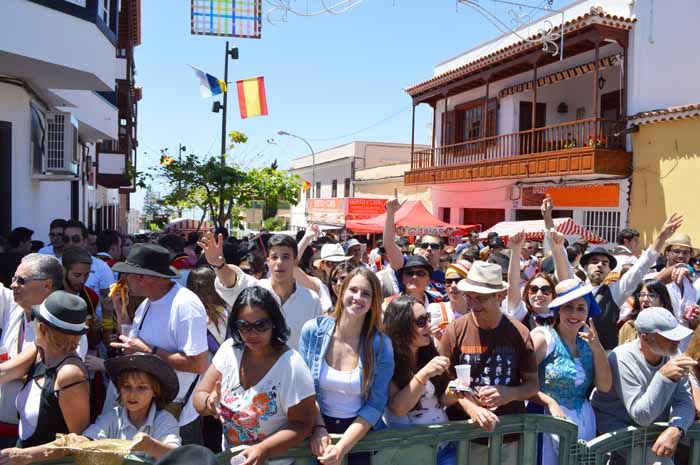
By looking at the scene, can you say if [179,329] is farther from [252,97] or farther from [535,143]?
[535,143]

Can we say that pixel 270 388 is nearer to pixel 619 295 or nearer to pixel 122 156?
pixel 619 295

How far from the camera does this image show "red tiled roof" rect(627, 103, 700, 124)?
13.3 metres

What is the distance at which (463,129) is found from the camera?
23.4 m

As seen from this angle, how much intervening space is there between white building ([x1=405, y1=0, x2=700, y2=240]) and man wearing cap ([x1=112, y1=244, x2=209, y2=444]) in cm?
1132

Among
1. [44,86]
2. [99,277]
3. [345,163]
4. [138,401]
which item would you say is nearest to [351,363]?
[138,401]

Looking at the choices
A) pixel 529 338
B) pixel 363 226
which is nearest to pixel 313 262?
pixel 529 338

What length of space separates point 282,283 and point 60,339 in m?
1.76

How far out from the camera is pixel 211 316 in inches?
166

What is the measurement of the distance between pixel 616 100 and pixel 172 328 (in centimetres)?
1687

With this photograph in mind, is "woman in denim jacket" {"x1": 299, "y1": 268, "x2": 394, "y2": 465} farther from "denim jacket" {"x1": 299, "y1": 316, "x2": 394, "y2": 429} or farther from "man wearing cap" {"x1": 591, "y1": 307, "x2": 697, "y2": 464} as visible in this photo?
"man wearing cap" {"x1": 591, "y1": 307, "x2": 697, "y2": 464}

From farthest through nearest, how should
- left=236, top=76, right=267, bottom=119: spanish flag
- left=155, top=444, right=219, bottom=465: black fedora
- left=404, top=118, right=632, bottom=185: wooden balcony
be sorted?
left=236, top=76, right=267, bottom=119: spanish flag < left=404, top=118, right=632, bottom=185: wooden balcony < left=155, top=444, right=219, bottom=465: black fedora

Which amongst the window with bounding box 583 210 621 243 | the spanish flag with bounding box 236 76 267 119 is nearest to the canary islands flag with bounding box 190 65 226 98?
the spanish flag with bounding box 236 76 267 119

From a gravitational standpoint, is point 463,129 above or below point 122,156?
above

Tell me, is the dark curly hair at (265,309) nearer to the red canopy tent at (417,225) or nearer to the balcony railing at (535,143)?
the balcony railing at (535,143)
